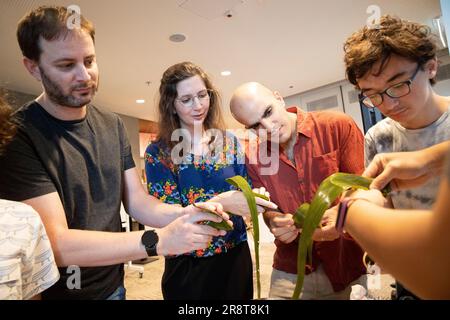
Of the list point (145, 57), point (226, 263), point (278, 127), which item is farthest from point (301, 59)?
point (226, 263)

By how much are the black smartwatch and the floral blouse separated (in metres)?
0.26

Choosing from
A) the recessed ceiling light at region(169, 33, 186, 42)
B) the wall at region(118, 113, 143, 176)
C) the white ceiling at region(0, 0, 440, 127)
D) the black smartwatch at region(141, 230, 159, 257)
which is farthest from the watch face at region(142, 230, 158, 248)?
the wall at region(118, 113, 143, 176)

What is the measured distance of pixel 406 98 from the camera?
67cm

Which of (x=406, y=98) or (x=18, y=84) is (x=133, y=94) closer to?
(x=18, y=84)

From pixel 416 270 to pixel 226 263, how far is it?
0.70 meters

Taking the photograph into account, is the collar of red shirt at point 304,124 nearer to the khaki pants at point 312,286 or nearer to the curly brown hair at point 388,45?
the curly brown hair at point 388,45

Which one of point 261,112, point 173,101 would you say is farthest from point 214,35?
point 261,112

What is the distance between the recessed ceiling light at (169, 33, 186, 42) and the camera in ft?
7.73

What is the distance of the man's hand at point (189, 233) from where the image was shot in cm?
61

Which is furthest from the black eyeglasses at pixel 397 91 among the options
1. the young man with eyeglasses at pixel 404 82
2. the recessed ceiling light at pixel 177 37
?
the recessed ceiling light at pixel 177 37

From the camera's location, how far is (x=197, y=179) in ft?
2.96

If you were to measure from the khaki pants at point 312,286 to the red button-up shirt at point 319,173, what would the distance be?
0.05 feet

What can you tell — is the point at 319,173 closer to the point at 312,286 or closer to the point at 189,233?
the point at 312,286

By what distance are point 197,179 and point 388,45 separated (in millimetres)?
648
